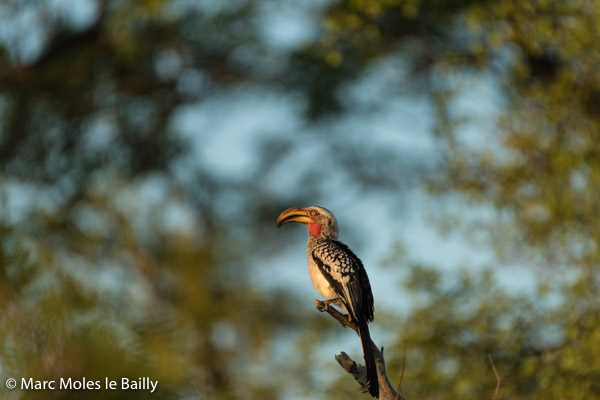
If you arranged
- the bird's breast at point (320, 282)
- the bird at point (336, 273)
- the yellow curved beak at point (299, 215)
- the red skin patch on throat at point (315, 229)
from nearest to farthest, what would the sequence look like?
the bird at point (336, 273) → the bird's breast at point (320, 282) → the yellow curved beak at point (299, 215) → the red skin patch on throat at point (315, 229)

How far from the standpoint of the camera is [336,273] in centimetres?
445

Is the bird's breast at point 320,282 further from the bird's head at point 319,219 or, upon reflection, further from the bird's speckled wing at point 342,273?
the bird's head at point 319,219

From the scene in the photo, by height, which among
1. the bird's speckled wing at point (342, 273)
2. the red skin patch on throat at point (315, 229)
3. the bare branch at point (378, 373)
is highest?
the red skin patch on throat at point (315, 229)

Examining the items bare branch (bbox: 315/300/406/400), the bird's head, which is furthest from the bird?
bare branch (bbox: 315/300/406/400)

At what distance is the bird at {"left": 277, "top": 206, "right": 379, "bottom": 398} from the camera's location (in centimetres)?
427

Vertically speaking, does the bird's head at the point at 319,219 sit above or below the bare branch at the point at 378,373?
above

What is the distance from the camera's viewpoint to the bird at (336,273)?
427 cm

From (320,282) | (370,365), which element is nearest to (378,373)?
(370,365)

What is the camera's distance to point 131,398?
1578 millimetres

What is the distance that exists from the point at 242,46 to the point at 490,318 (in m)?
10.4

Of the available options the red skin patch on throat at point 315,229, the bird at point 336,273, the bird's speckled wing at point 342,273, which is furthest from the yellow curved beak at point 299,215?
the bird's speckled wing at point 342,273

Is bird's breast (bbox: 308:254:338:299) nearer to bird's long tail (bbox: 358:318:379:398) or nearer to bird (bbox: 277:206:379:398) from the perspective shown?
bird (bbox: 277:206:379:398)

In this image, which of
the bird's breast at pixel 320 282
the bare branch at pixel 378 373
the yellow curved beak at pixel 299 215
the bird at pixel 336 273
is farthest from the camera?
the yellow curved beak at pixel 299 215

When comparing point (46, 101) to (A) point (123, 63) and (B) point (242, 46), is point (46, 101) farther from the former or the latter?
(B) point (242, 46)
